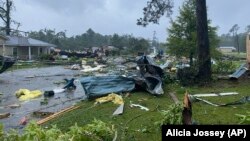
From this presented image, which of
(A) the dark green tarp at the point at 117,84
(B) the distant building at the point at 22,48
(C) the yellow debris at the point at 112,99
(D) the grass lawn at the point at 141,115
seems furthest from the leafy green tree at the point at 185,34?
(B) the distant building at the point at 22,48

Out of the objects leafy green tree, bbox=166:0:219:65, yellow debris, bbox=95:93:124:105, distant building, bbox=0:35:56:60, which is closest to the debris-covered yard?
yellow debris, bbox=95:93:124:105

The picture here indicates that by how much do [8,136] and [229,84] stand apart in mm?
14070

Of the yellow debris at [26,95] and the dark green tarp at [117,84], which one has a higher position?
the dark green tarp at [117,84]

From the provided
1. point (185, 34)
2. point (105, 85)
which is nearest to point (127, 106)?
point (105, 85)

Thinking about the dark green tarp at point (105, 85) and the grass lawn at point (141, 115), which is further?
the dark green tarp at point (105, 85)

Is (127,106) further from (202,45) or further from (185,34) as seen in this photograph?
(185,34)

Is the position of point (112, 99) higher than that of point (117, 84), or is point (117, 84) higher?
point (117, 84)

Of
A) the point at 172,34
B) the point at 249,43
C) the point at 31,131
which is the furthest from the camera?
the point at 172,34

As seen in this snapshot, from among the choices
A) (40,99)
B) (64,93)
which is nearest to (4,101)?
(40,99)

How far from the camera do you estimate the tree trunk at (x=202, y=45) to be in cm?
1889

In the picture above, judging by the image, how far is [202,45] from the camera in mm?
19281

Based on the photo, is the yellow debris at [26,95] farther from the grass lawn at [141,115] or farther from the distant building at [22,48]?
the distant building at [22,48]

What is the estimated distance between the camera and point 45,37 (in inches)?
3954

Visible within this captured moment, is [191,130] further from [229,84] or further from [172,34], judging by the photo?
[172,34]
